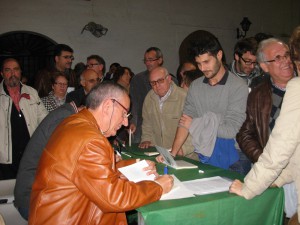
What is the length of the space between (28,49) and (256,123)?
6393 millimetres

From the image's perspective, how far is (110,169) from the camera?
152 centimetres

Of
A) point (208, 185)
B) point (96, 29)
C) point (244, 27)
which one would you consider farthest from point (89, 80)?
point (244, 27)

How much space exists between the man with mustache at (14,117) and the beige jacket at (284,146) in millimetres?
2911

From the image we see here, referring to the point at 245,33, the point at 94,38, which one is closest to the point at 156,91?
the point at 94,38

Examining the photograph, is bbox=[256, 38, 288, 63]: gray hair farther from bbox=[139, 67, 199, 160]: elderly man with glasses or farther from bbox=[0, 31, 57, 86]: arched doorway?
bbox=[0, 31, 57, 86]: arched doorway

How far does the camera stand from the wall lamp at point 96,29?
7496mm

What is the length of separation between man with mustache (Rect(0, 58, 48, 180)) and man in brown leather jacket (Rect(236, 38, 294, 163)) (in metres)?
2.57

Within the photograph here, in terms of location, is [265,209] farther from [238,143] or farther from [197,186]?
[238,143]

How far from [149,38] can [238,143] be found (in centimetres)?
642

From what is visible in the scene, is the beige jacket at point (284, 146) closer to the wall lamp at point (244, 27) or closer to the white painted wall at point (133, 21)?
the white painted wall at point (133, 21)

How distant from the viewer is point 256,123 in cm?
238

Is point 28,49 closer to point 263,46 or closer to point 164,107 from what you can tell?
point 164,107

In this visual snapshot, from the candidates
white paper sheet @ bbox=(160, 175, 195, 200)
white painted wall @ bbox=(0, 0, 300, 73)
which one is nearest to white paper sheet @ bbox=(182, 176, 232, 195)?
white paper sheet @ bbox=(160, 175, 195, 200)

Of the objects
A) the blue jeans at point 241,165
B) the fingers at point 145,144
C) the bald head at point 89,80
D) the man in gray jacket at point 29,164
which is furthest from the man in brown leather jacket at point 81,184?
the bald head at point 89,80
